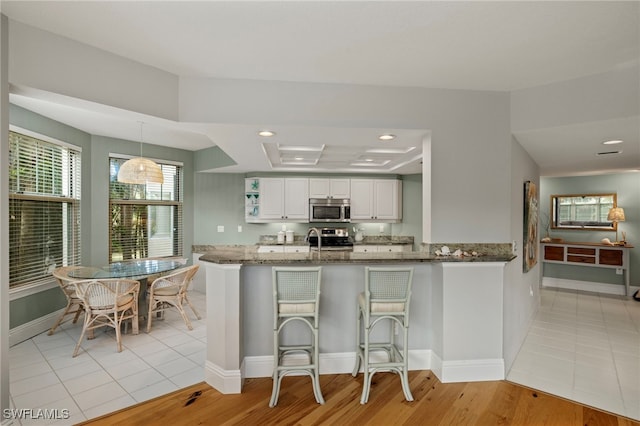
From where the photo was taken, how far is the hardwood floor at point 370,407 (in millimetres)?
2018

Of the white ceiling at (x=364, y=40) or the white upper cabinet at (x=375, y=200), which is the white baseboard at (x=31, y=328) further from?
the white upper cabinet at (x=375, y=200)

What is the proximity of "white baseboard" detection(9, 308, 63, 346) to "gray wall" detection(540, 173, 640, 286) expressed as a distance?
325 inches

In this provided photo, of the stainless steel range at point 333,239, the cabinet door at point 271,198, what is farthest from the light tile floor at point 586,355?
the cabinet door at point 271,198

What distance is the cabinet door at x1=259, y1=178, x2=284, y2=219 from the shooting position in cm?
543

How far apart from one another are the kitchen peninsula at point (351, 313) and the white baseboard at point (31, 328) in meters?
2.45

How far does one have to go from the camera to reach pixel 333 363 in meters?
2.62

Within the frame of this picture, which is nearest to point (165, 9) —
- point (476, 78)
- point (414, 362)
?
point (476, 78)

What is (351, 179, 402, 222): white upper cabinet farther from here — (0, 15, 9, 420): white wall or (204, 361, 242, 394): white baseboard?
(0, 15, 9, 420): white wall

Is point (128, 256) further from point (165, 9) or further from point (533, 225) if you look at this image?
point (533, 225)

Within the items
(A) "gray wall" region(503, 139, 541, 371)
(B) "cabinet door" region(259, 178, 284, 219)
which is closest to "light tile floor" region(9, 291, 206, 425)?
(B) "cabinet door" region(259, 178, 284, 219)

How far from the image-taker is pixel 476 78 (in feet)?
7.93

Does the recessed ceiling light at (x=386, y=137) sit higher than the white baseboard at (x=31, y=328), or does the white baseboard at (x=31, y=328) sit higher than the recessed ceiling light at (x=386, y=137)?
the recessed ceiling light at (x=386, y=137)

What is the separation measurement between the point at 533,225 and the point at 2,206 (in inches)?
193

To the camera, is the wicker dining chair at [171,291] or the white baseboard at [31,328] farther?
the wicker dining chair at [171,291]
